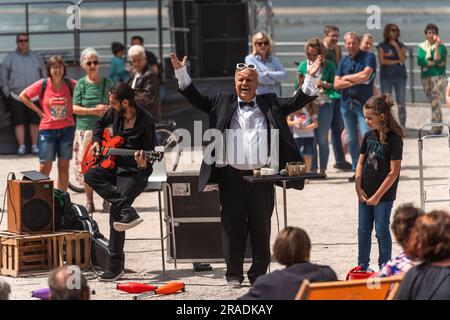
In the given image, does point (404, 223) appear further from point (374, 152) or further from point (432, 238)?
point (374, 152)

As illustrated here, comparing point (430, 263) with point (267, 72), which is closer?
point (430, 263)

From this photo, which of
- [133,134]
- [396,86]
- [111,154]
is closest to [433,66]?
[396,86]

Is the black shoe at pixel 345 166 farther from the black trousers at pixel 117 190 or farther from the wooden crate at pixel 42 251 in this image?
the black trousers at pixel 117 190

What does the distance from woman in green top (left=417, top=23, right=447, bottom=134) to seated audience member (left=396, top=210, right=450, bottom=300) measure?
548 inches

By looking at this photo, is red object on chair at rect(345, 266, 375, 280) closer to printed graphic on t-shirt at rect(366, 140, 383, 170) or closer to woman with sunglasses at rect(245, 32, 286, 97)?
printed graphic on t-shirt at rect(366, 140, 383, 170)

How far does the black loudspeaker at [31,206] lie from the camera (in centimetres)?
1034

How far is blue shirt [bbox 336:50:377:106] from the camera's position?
15.1 m

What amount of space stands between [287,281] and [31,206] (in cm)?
412

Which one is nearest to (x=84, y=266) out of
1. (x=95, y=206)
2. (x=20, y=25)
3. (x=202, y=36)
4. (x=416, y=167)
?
(x=95, y=206)

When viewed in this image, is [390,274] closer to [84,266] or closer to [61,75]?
[84,266]

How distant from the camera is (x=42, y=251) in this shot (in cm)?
1038

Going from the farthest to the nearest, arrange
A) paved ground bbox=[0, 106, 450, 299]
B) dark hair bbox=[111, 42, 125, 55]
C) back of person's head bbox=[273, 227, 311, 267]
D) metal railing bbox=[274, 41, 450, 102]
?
metal railing bbox=[274, 41, 450, 102] → dark hair bbox=[111, 42, 125, 55] → paved ground bbox=[0, 106, 450, 299] → back of person's head bbox=[273, 227, 311, 267]

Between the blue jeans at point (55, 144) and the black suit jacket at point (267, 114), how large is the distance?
3721 millimetres

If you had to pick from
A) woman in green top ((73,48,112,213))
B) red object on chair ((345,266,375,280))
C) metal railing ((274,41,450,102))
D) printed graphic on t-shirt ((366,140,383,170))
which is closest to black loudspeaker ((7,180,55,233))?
woman in green top ((73,48,112,213))
